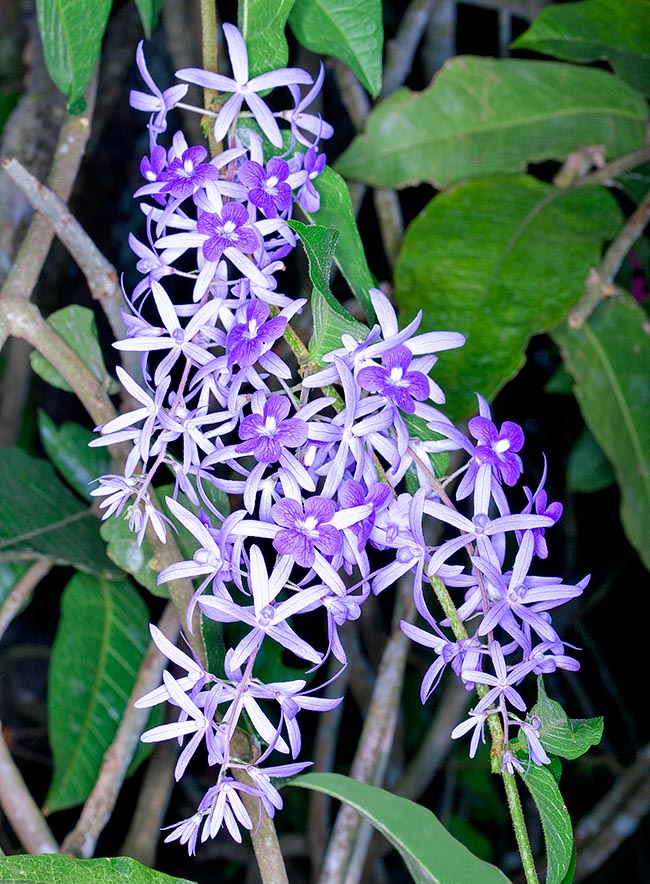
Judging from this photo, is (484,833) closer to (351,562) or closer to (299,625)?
(299,625)

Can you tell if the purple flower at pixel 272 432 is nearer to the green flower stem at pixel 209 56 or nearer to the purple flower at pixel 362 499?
the purple flower at pixel 362 499

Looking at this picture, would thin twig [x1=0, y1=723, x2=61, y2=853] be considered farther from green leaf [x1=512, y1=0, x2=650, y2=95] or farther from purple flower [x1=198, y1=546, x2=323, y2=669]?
green leaf [x1=512, y1=0, x2=650, y2=95]

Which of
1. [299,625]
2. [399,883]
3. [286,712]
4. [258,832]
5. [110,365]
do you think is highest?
[286,712]

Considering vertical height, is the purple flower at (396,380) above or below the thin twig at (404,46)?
above

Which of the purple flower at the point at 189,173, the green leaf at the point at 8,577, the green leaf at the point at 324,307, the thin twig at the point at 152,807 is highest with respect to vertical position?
the purple flower at the point at 189,173

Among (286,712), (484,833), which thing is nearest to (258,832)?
(286,712)

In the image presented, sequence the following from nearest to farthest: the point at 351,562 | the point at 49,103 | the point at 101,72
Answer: the point at 351,562 → the point at 49,103 → the point at 101,72

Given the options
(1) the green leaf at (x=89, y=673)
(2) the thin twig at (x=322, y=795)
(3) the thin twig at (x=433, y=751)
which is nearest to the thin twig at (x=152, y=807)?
(1) the green leaf at (x=89, y=673)
